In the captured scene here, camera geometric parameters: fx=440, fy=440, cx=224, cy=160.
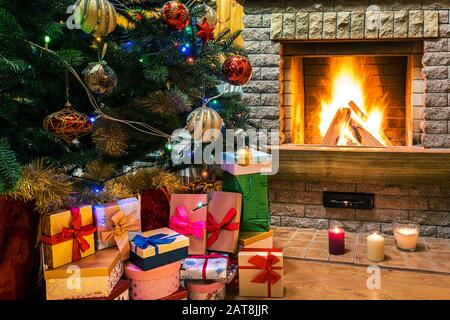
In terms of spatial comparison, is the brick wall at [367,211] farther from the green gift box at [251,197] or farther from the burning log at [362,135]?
the green gift box at [251,197]

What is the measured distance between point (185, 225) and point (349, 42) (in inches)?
69.7

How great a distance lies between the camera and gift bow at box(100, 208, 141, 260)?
1.61 meters

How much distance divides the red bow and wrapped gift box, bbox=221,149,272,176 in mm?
196

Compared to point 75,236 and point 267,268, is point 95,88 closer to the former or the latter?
point 75,236

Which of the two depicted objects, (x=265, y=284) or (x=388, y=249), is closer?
(x=265, y=284)

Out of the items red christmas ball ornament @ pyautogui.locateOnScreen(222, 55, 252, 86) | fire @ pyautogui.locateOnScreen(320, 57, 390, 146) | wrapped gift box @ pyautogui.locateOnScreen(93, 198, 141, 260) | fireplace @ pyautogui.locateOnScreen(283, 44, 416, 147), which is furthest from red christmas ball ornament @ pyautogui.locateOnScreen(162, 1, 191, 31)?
fire @ pyautogui.locateOnScreen(320, 57, 390, 146)

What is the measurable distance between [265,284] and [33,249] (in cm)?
92

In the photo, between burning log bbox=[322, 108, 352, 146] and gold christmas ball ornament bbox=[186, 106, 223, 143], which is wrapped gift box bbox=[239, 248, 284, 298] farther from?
burning log bbox=[322, 108, 352, 146]

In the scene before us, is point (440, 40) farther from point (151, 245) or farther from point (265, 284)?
point (151, 245)

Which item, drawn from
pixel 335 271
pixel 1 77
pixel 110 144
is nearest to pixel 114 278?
pixel 110 144

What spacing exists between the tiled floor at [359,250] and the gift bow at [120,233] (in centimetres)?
110

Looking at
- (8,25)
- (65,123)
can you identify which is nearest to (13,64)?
(8,25)

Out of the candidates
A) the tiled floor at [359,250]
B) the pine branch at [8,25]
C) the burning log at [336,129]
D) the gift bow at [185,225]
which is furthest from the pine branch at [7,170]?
the burning log at [336,129]

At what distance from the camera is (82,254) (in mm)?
1519
